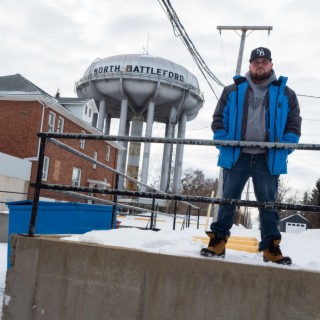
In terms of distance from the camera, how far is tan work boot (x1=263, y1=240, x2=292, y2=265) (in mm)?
3176

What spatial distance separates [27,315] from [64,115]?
25074 millimetres

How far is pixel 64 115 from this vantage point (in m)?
27.3

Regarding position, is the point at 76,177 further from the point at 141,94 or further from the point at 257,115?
the point at 257,115

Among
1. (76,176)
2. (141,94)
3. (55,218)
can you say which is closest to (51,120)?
(76,176)

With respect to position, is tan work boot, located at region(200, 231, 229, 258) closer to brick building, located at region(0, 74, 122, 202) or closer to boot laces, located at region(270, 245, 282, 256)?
boot laces, located at region(270, 245, 282, 256)

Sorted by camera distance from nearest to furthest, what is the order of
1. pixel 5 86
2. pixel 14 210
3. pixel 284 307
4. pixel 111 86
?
pixel 284 307, pixel 14 210, pixel 5 86, pixel 111 86

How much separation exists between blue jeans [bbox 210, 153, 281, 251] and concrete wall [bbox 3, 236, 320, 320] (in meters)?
0.55

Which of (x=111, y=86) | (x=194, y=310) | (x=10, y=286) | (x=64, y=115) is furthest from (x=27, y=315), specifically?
(x=111, y=86)

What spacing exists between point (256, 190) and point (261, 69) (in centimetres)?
102

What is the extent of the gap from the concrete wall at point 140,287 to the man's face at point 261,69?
5.22 ft

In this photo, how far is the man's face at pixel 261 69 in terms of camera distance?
347 cm

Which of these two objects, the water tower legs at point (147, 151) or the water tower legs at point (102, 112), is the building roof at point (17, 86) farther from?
the water tower legs at point (147, 151)

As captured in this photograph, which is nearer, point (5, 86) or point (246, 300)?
point (246, 300)

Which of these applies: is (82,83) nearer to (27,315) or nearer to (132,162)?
(132,162)
